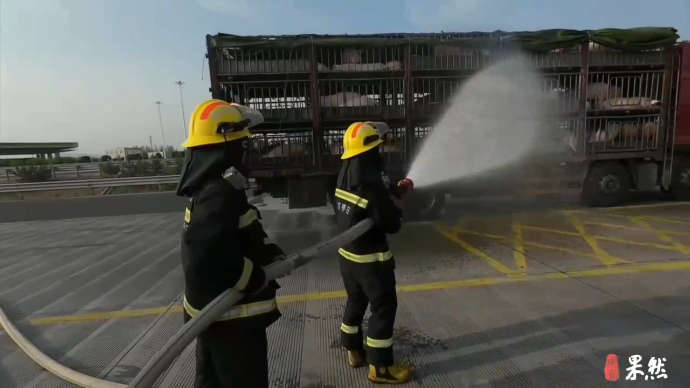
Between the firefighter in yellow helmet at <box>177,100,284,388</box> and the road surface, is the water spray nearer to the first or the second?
the road surface

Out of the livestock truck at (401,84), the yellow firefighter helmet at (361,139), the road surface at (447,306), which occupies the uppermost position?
the livestock truck at (401,84)

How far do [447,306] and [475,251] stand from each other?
1.95 meters

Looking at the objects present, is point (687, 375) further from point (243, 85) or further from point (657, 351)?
point (243, 85)

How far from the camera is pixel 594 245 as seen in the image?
5586 millimetres

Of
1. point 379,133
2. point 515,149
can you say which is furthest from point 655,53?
point 379,133

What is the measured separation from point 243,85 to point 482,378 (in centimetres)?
553

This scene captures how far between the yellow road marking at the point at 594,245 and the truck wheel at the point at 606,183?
1019mm

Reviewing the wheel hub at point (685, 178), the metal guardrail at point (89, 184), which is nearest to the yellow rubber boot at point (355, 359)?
the wheel hub at point (685, 178)

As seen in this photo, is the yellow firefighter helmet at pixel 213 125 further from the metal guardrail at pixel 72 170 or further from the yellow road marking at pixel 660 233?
the metal guardrail at pixel 72 170

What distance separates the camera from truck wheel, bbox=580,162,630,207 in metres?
7.96

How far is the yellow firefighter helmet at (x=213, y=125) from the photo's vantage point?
1.72 metres

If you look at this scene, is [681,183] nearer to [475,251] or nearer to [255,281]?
[475,251]

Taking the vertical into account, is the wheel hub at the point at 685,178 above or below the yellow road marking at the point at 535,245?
above

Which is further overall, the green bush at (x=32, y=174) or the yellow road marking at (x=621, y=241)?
the green bush at (x=32, y=174)
